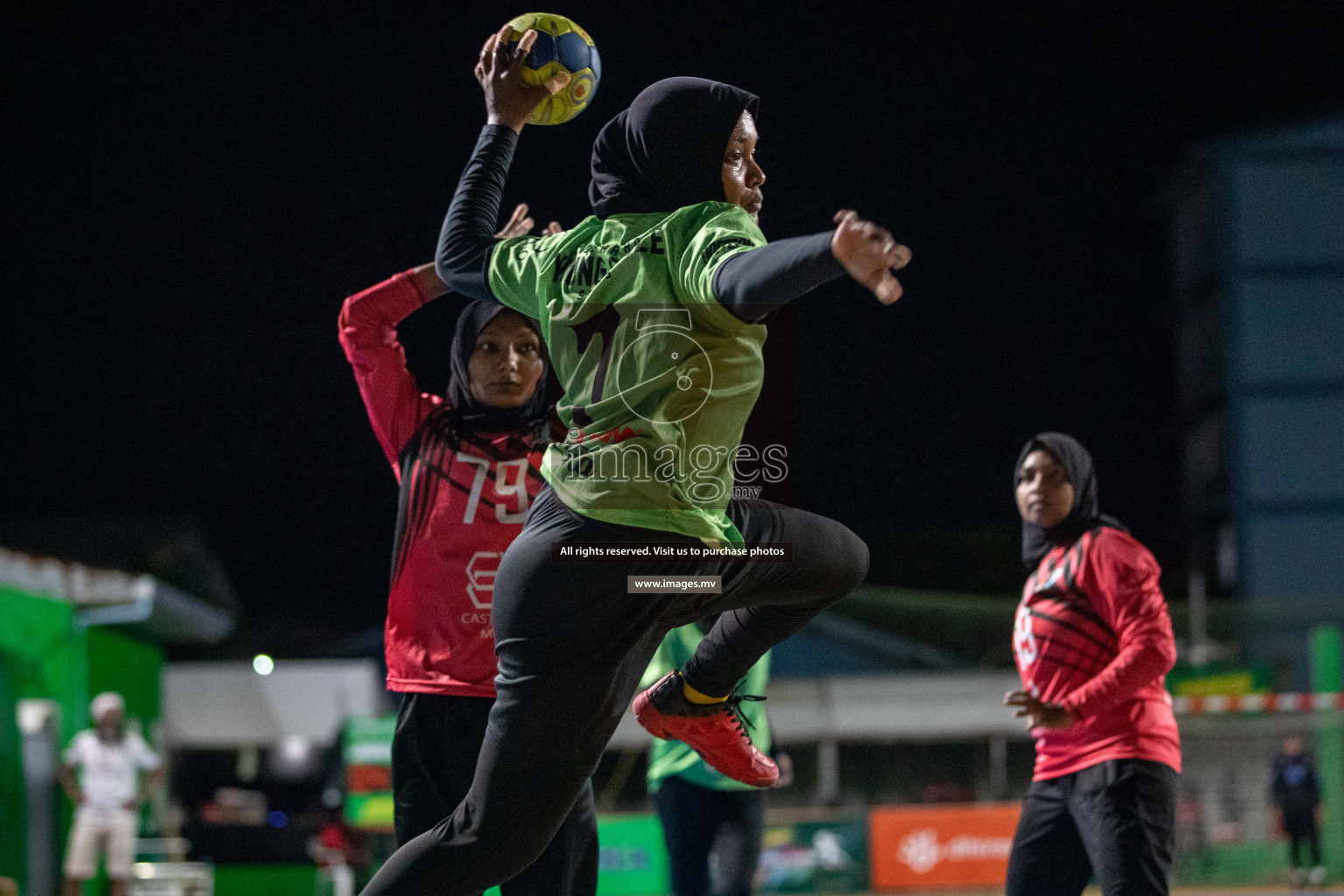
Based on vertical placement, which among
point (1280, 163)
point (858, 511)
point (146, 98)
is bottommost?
point (858, 511)

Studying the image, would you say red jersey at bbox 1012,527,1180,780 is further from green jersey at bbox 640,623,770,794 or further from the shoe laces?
the shoe laces

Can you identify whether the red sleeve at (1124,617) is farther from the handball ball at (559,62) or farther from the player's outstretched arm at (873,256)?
the player's outstretched arm at (873,256)

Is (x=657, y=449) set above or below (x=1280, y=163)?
below

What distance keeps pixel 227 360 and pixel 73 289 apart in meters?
1.58

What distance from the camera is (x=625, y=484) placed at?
91.6 inches

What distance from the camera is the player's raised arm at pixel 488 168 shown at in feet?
8.57

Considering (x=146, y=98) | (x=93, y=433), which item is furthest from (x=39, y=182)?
(x=93, y=433)

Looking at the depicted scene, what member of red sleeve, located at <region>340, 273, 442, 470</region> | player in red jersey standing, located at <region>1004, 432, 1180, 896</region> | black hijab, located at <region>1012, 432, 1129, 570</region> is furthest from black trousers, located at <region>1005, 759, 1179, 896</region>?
red sleeve, located at <region>340, 273, 442, 470</region>

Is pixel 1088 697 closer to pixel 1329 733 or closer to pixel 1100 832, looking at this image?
pixel 1100 832

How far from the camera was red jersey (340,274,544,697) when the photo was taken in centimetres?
323

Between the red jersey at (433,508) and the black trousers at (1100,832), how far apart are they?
1646 mm

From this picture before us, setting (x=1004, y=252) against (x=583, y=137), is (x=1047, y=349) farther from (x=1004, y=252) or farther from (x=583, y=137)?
(x=583, y=137)

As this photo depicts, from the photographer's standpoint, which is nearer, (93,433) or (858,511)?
(858,511)

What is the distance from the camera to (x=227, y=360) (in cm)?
661
